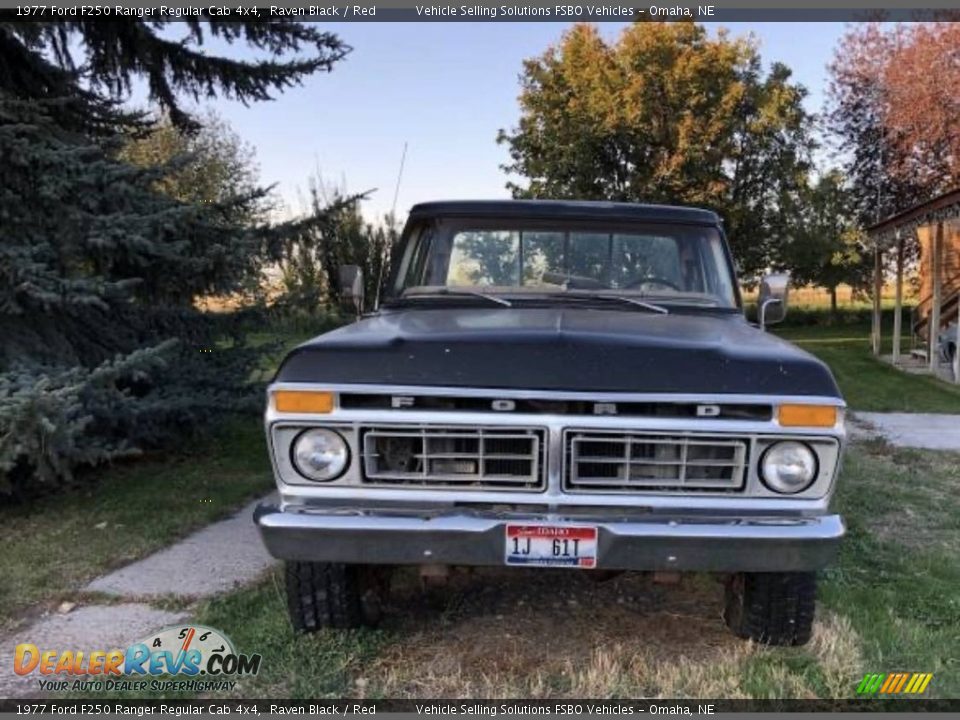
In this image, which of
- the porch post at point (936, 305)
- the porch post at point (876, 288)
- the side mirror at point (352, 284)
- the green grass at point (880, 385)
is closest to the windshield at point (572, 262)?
the side mirror at point (352, 284)

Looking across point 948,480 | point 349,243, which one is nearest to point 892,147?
point 349,243

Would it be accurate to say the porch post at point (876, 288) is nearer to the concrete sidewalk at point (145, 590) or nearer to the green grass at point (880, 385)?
the green grass at point (880, 385)

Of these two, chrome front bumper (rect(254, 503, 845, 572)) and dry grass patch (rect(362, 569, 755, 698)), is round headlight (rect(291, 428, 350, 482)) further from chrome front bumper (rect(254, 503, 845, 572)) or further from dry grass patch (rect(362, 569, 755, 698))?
dry grass patch (rect(362, 569, 755, 698))

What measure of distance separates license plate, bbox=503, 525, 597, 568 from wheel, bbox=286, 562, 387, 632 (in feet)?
2.69

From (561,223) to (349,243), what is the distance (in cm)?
760

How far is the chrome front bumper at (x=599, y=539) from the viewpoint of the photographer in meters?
2.98

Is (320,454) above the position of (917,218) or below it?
below

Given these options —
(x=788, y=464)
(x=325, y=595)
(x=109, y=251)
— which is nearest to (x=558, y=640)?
(x=325, y=595)

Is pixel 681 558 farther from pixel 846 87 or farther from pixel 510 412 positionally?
pixel 846 87

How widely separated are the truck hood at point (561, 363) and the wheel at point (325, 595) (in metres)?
0.85

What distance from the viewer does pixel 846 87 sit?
23.7 m

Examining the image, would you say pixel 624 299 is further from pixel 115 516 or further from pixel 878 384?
pixel 878 384

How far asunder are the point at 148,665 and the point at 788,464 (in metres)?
2.57

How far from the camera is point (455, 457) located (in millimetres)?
3084
